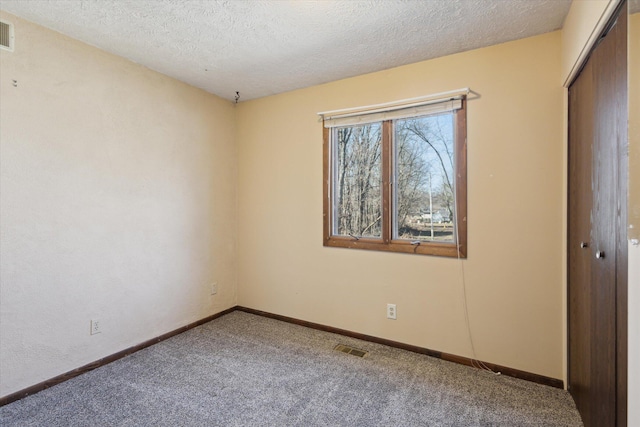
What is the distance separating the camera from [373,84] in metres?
2.76

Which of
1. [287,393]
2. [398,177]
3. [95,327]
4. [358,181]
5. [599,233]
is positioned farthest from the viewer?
[358,181]

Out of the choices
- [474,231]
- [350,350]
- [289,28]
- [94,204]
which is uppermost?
[289,28]

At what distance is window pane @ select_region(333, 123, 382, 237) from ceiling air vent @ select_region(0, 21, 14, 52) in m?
2.41

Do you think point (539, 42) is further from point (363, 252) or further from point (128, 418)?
point (128, 418)

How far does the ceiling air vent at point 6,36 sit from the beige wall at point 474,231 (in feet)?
6.66

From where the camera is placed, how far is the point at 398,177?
2.74 m

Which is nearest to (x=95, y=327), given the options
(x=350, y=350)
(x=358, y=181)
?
(x=350, y=350)

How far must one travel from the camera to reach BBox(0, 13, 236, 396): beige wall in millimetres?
1958

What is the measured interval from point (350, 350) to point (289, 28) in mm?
2562

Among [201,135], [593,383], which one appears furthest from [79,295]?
[593,383]

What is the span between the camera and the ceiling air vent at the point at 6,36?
188cm

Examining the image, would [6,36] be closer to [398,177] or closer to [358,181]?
[358,181]

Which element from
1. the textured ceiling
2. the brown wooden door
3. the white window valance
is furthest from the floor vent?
the textured ceiling

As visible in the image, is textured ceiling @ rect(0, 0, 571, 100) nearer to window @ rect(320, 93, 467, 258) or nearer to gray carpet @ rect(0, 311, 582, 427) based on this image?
window @ rect(320, 93, 467, 258)
